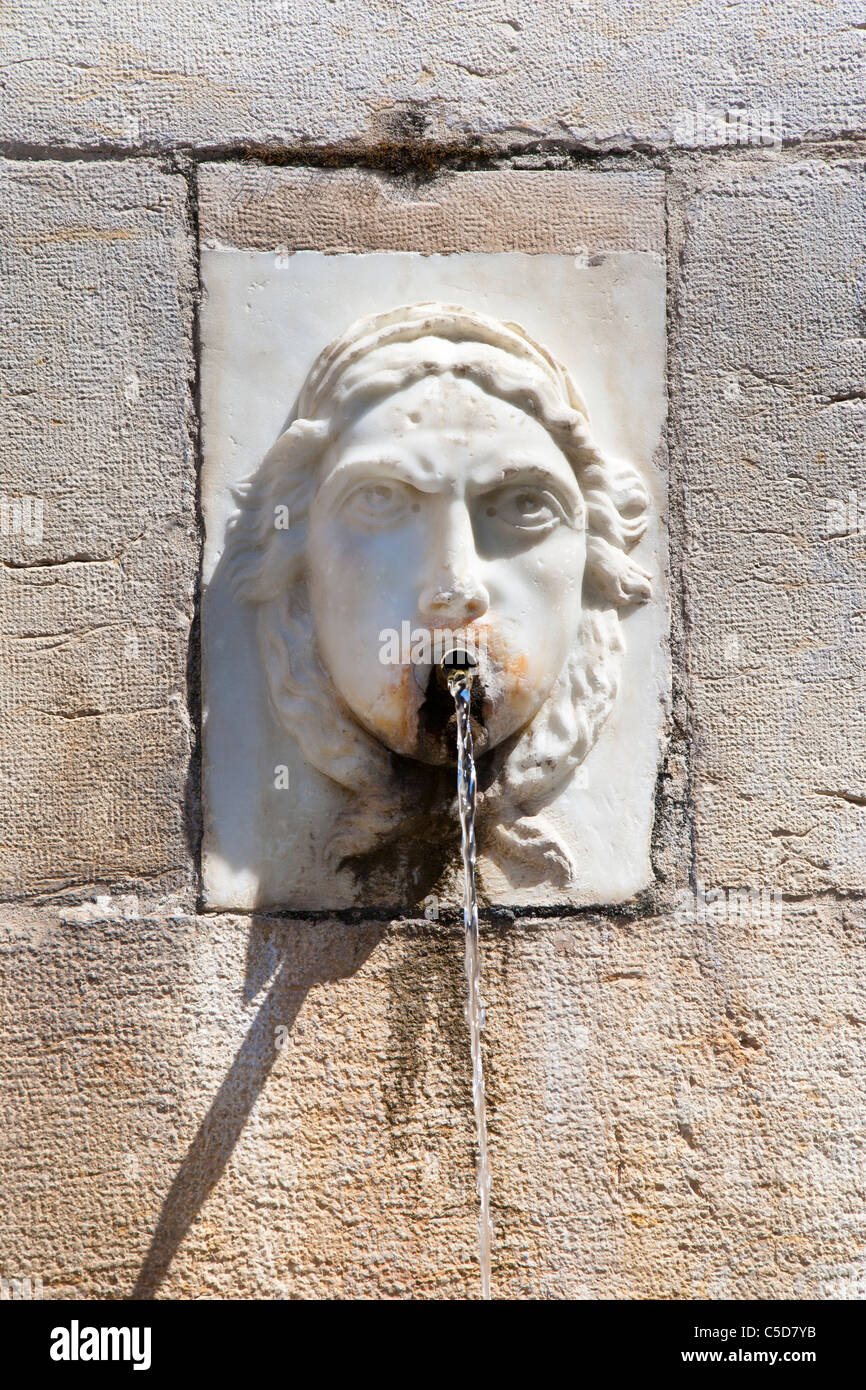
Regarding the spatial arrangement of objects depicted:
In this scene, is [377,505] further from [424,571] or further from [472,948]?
[472,948]

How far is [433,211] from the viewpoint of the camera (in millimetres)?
2572

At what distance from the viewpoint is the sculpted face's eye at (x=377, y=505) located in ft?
7.57

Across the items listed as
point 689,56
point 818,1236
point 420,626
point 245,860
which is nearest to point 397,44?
point 689,56

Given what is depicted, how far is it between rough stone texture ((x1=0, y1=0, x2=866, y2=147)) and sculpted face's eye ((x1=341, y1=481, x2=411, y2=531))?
732mm

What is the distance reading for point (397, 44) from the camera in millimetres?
2635

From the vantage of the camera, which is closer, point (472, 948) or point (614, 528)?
point (472, 948)

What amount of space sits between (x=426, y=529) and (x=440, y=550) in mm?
55

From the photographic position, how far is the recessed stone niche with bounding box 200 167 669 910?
7.55 ft

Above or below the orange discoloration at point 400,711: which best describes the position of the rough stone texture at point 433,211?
above

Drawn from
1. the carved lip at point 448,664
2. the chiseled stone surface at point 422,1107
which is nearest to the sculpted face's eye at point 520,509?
the carved lip at point 448,664

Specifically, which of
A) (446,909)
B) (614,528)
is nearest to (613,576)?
(614,528)

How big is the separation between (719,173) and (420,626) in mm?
1080

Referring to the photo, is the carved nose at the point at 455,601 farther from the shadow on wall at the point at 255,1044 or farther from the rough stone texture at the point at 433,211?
the rough stone texture at the point at 433,211

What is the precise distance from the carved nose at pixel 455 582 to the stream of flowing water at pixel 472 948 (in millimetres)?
102
